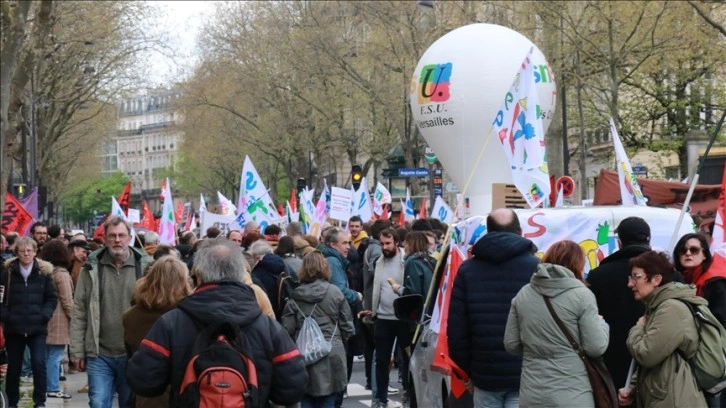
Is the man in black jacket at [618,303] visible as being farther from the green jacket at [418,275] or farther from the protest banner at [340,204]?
the protest banner at [340,204]

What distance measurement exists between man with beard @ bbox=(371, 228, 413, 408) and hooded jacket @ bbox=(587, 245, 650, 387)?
5.00m

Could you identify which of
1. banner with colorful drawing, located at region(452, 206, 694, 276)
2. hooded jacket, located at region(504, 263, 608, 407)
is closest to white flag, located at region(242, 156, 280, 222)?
banner with colorful drawing, located at region(452, 206, 694, 276)

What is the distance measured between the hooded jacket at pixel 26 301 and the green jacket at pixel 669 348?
275 inches

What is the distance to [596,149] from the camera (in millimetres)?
60281

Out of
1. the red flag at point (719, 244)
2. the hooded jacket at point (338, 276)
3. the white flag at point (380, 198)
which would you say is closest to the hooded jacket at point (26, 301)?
the hooded jacket at point (338, 276)

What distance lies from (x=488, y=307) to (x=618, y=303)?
27.8 inches

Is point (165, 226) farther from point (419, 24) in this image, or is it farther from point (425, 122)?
point (419, 24)

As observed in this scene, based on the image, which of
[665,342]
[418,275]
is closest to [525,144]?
[418,275]

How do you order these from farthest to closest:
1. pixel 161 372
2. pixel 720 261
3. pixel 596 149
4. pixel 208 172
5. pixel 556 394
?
pixel 208 172 → pixel 596 149 → pixel 720 261 → pixel 556 394 → pixel 161 372

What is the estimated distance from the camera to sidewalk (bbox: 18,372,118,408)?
1366cm

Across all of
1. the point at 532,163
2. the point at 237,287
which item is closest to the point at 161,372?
the point at 237,287

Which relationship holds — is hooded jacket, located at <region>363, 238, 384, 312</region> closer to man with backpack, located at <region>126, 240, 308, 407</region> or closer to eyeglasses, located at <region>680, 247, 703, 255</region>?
eyeglasses, located at <region>680, 247, 703, 255</region>

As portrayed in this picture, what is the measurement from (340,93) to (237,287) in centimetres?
4741

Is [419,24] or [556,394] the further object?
[419,24]
